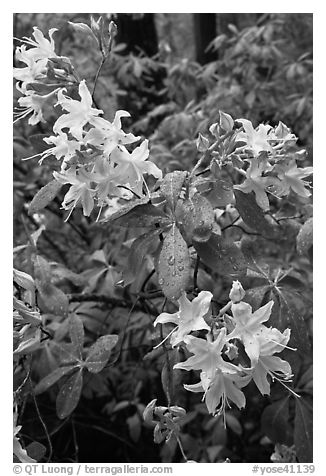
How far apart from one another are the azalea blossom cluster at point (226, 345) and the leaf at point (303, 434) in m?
0.42

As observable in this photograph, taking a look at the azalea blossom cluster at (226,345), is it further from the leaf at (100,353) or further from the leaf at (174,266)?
the leaf at (100,353)

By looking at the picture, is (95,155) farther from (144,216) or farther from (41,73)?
(41,73)

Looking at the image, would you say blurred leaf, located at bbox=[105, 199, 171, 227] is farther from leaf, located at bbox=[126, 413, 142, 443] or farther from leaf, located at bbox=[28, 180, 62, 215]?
leaf, located at bbox=[126, 413, 142, 443]

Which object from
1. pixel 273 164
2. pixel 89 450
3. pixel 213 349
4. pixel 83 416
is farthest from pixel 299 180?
pixel 89 450

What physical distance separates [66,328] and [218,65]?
1.28m

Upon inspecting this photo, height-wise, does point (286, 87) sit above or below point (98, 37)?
below

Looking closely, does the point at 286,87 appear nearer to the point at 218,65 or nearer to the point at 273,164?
the point at 218,65

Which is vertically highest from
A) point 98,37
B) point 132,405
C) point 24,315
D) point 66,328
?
point 98,37

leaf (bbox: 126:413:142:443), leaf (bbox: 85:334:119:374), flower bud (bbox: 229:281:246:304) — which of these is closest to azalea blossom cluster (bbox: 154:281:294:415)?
flower bud (bbox: 229:281:246:304)

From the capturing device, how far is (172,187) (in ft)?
2.92

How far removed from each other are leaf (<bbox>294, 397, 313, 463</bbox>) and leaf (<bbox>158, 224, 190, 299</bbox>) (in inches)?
20.1

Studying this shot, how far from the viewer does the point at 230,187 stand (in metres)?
0.95

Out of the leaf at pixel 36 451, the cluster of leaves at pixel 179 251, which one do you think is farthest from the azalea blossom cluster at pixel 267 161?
the leaf at pixel 36 451

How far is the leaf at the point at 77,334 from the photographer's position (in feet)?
4.01
